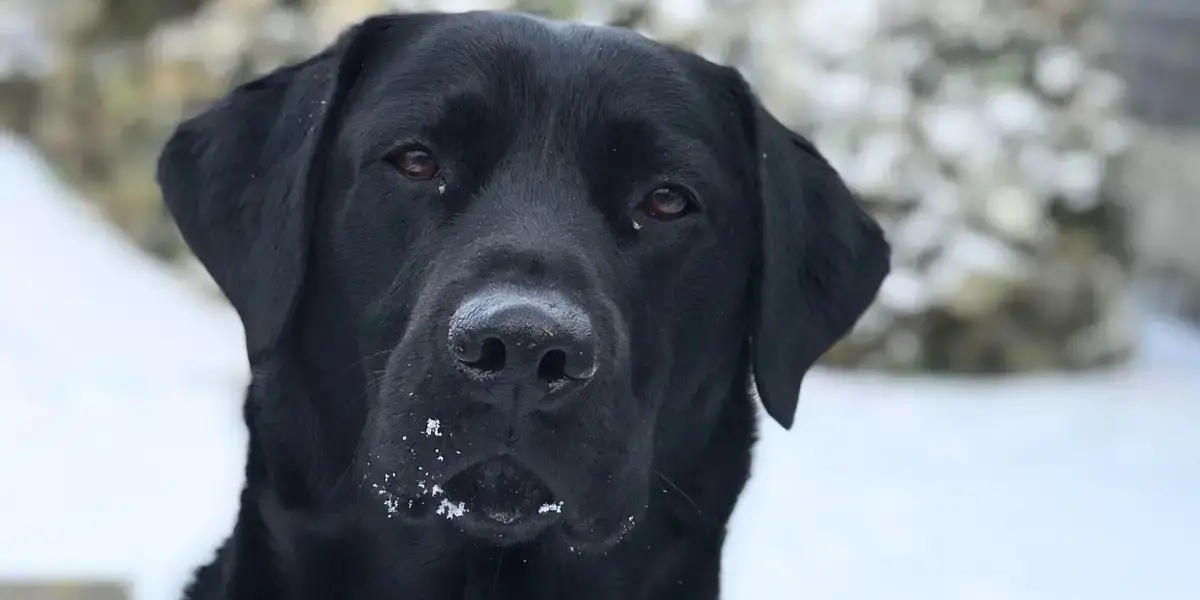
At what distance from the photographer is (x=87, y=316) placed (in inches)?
263

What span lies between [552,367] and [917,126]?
6.09m

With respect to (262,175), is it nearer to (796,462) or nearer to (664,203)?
(664,203)

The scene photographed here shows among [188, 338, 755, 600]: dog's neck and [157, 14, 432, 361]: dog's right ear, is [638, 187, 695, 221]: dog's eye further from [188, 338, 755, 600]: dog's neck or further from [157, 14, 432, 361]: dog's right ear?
[157, 14, 432, 361]: dog's right ear

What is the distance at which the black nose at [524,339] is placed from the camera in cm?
179

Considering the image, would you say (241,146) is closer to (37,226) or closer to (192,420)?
(192,420)

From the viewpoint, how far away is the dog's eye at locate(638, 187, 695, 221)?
227 cm

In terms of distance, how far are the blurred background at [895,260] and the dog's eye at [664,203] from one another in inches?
111

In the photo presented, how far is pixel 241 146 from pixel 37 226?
5.86 m

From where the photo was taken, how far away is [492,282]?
1968 millimetres

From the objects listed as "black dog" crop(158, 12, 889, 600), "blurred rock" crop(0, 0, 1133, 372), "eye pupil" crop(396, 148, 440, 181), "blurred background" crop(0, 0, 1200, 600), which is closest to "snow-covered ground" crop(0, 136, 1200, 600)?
"blurred background" crop(0, 0, 1200, 600)

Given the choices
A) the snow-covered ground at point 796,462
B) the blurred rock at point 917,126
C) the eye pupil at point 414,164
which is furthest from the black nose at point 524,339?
the blurred rock at point 917,126

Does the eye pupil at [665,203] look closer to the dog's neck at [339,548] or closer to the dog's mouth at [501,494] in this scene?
the dog's neck at [339,548]

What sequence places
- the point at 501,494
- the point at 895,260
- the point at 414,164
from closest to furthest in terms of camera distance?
the point at 501,494 < the point at 414,164 < the point at 895,260

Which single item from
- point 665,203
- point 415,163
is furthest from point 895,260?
point 415,163
